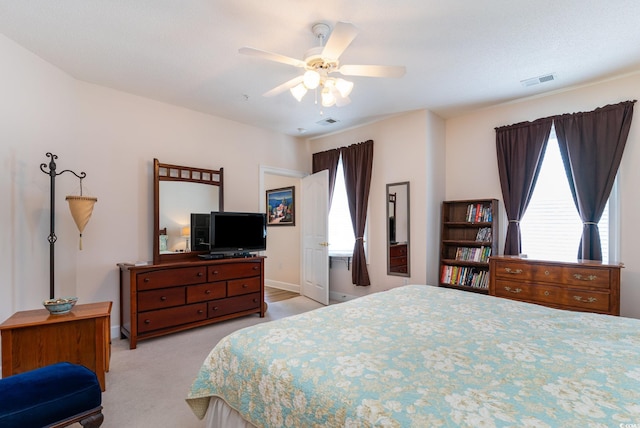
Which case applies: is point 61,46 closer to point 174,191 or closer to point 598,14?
point 174,191

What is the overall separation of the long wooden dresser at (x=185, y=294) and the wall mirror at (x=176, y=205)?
0.42 meters

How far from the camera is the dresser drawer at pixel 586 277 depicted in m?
2.78

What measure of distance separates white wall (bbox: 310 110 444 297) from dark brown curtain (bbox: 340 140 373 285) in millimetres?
96

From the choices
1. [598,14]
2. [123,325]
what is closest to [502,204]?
[598,14]

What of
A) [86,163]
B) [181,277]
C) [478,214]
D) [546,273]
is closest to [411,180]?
[478,214]

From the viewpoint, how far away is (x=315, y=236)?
5105 mm

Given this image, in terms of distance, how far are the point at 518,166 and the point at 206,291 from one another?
12.9 ft

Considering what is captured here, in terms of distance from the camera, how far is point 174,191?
3889 millimetres

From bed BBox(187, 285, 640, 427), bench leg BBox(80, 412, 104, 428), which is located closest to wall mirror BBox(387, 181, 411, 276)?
bed BBox(187, 285, 640, 427)

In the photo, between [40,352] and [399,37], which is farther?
[399,37]

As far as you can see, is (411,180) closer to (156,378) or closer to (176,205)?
(176,205)

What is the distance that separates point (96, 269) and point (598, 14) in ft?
16.1

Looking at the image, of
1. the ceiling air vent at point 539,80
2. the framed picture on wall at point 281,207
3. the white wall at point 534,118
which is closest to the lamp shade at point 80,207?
the framed picture on wall at point 281,207

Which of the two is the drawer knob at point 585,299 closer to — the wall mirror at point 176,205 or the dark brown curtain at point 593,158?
the dark brown curtain at point 593,158
